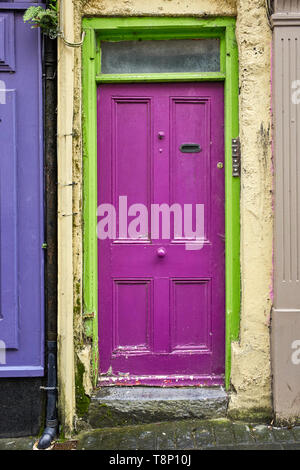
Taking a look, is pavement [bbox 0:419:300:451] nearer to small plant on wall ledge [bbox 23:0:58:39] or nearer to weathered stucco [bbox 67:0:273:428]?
weathered stucco [bbox 67:0:273:428]

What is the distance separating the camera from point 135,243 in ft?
13.5

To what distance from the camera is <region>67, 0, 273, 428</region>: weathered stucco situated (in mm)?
3857

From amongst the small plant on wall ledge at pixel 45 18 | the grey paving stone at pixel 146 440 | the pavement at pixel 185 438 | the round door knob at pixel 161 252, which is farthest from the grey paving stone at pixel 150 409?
the small plant on wall ledge at pixel 45 18

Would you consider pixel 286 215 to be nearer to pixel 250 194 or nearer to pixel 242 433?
pixel 250 194

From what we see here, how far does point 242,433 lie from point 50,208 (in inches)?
94.0

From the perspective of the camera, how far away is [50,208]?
3902 mm

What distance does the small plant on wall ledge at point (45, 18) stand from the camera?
3647 mm

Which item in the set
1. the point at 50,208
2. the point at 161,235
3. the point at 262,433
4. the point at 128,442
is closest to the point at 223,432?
the point at 262,433

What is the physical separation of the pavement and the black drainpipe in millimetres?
374

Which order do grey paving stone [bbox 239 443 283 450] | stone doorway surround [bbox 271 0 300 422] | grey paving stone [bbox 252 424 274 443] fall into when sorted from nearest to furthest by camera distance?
grey paving stone [bbox 239 443 283 450] < grey paving stone [bbox 252 424 274 443] < stone doorway surround [bbox 271 0 300 422]

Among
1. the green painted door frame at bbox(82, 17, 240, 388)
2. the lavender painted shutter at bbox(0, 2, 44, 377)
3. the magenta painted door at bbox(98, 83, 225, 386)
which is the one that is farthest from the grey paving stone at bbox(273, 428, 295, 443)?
the lavender painted shutter at bbox(0, 2, 44, 377)

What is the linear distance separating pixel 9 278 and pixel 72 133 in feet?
4.28
